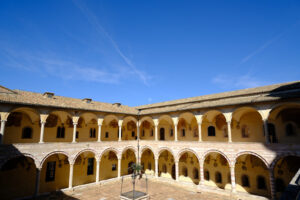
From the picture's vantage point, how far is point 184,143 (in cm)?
1967

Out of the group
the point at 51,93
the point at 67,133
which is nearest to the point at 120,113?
the point at 67,133

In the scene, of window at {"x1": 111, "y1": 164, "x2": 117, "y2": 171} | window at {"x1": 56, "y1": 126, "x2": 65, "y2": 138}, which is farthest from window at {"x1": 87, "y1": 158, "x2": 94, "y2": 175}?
window at {"x1": 56, "y1": 126, "x2": 65, "y2": 138}

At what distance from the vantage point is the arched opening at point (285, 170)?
15891mm

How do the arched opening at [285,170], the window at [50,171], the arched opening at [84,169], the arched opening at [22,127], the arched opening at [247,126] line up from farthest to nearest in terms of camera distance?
the arched opening at [84,169], the window at [50,171], the arched opening at [247,126], the arched opening at [22,127], the arched opening at [285,170]

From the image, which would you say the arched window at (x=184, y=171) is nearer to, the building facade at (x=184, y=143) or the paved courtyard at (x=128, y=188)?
the building facade at (x=184, y=143)

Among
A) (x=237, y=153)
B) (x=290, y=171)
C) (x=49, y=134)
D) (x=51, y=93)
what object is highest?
(x=51, y=93)

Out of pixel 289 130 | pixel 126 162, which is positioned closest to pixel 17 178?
pixel 126 162

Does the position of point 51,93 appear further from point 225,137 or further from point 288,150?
point 288,150

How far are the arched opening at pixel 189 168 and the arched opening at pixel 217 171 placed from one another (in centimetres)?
114

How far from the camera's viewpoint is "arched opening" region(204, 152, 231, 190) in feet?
63.7

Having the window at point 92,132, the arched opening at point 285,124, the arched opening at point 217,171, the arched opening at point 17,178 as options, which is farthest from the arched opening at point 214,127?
the arched opening at point 17,178

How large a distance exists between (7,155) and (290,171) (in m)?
22.1

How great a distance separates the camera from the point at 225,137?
1997cm

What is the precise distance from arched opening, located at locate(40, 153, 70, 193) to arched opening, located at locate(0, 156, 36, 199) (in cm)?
100
